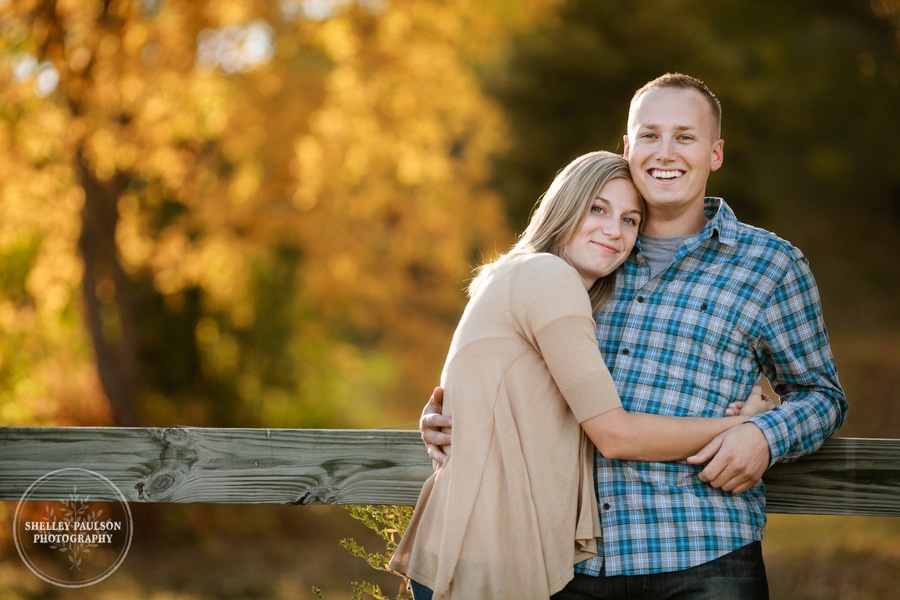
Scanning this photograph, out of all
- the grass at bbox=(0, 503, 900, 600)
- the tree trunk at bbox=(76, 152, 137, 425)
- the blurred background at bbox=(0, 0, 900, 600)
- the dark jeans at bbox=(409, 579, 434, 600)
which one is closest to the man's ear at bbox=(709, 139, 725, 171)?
the dark jeans at bbox=(409, 579, 434, 600)

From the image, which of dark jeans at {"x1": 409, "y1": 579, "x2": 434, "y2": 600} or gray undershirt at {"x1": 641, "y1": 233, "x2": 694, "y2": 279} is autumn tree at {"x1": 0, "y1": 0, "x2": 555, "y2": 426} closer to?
gray undershirt at {"x1": 641, "y1": 233, "x2": 694, "y2": 279}

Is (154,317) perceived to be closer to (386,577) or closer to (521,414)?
(386,577)

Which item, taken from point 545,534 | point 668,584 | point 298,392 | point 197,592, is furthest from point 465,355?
point 298,392

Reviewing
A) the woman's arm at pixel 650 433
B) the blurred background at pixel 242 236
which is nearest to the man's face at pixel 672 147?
the woman's arm at pixel 650 433

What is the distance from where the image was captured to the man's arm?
2.18 m

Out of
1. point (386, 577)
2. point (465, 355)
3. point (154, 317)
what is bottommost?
point (386, 577)

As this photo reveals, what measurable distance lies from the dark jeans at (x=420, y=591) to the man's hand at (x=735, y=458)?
0.70 m

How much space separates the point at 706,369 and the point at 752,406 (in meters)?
0.14

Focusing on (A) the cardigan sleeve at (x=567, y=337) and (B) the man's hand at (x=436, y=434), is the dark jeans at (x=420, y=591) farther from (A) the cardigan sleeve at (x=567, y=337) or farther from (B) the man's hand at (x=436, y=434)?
(A) the cardigan sleeve at (x=567, y=337)

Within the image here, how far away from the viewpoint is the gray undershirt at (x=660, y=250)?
2564 mm

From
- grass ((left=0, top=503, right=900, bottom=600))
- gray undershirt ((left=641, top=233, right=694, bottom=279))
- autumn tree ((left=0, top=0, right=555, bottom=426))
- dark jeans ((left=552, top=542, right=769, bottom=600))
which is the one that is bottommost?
grass ((left=0, top=503, right=900, bottom=600))

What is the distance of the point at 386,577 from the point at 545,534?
5.95 metres

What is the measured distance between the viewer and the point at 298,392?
10.0m

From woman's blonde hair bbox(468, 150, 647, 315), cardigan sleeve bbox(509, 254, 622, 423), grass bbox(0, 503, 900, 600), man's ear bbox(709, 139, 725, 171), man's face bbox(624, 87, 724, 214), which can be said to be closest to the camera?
cardigan sleeve bbox(509, 254, 622, 423)
